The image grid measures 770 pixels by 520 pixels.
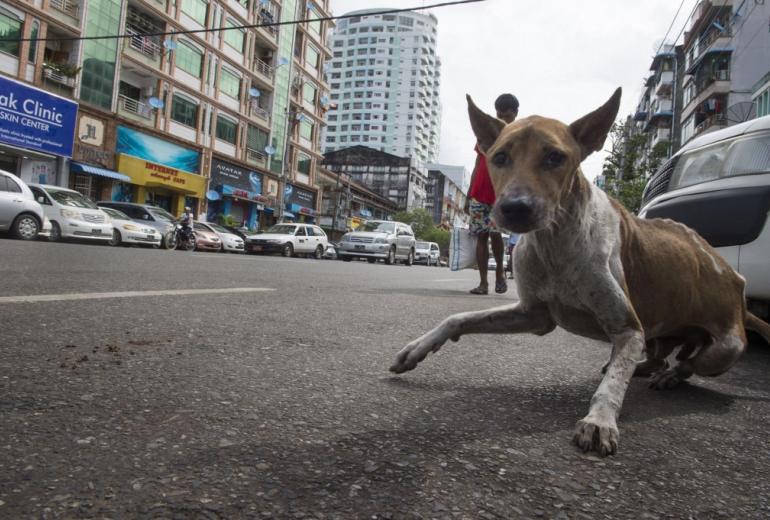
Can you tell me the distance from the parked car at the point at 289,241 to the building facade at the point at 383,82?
10200cm

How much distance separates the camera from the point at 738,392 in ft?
7.77

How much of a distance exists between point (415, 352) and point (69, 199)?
16.0 meters

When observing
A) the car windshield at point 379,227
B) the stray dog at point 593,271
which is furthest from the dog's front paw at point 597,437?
the car windshield at point 379,227

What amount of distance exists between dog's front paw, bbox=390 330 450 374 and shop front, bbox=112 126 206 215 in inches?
1055

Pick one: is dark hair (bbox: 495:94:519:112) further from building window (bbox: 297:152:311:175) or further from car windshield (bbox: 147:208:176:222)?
building window (bbox: 297:152:311:175)

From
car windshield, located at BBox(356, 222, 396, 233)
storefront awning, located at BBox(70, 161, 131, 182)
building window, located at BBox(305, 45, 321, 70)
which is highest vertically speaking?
building window, located at BBox(305, 45, 321, 70)

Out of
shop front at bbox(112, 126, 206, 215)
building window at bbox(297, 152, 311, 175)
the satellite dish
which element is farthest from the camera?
building window at bbox(297, 152, 311, 175)

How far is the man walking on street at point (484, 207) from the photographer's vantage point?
5.89m

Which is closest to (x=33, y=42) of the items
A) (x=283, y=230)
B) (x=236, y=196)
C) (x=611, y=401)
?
(x=283, y=230)

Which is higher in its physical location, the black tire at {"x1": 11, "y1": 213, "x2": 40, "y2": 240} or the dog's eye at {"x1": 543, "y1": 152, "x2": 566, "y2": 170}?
the dog's eye at {"x1": 543, "y1": 152, "x2": 566, "y2": 170}

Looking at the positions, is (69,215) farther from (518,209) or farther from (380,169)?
(380,169)

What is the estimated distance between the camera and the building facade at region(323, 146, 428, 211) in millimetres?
88312

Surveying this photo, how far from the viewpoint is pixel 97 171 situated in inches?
950

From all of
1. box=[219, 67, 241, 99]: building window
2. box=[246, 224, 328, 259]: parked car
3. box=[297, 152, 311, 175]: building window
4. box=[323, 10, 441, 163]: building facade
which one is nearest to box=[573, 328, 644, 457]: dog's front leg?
box=[246, 224, 328, 259]: parked car
